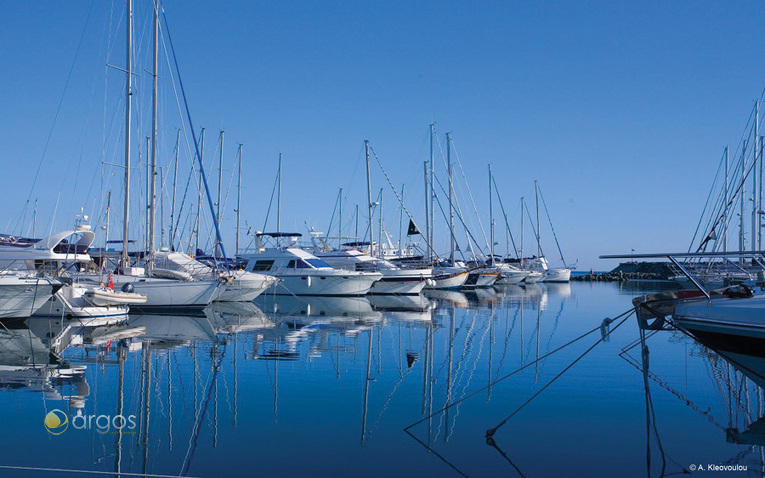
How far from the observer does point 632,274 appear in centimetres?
11100

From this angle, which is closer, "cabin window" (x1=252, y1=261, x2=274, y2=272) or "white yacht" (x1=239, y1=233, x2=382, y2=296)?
"white yacht" (x1=239, y1=233, x2=382, y2=296)

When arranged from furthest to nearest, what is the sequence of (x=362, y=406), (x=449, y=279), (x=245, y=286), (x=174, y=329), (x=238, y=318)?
(x=449, y=279) < (x=245, y=286) < (x=238, y=318) < (x=174, y=329) < (x=362, y=406)

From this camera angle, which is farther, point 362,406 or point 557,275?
point 557,275

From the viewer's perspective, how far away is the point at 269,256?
38000mm

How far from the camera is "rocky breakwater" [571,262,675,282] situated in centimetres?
9538

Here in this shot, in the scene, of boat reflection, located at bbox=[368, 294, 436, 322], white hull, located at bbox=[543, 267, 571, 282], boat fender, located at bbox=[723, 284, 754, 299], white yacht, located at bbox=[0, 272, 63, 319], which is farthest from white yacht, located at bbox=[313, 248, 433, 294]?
white hull, located at bbox=[543, 267, 571, 282]

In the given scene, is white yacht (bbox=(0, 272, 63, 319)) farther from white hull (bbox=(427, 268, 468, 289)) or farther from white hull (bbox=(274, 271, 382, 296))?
white hull (bbox=(427, 268, 468, 289))

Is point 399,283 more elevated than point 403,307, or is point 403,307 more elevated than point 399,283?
point 399,283

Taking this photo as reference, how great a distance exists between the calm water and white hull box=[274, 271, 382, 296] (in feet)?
59.4

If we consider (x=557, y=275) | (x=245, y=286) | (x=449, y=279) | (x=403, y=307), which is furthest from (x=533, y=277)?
(x=245, y=286)

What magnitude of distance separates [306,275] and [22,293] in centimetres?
1885

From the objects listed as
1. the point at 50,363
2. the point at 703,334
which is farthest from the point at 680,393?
the point at 50,363

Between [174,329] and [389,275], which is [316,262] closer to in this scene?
[389,275]

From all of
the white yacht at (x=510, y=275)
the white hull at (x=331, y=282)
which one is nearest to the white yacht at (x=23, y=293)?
the white hull at (x=331, y=282)
